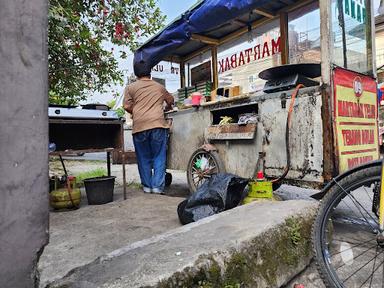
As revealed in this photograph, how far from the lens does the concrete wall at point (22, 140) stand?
89 centimetres

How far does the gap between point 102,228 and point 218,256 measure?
1.51 meters

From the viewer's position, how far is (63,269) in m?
1.83

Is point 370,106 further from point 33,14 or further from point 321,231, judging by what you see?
point 33,14

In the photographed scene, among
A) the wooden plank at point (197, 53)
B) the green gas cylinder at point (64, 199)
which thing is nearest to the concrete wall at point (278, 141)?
the green gas cylinder at point (64, 199)

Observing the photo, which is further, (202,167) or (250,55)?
(250,55)

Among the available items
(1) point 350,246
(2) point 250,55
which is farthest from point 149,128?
(1) point 350,246

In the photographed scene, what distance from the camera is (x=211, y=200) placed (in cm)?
273

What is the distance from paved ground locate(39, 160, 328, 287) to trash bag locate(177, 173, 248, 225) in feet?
0.59

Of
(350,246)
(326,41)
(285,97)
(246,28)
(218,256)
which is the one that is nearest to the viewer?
(218,256)

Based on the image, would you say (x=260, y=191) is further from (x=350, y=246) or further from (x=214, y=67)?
(x=214, y=67)

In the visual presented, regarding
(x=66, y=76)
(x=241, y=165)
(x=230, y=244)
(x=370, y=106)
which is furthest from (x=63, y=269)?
(x=66, y=76)

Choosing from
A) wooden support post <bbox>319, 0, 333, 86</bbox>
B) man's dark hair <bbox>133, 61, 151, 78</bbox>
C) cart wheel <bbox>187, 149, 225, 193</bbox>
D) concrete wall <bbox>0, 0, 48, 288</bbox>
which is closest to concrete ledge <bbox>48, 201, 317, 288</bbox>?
concrete wall <bbox>0, 0, 48, 288</bbox>

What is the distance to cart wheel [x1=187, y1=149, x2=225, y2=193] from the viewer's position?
12.8 ft

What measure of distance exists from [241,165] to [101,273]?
2.61m
